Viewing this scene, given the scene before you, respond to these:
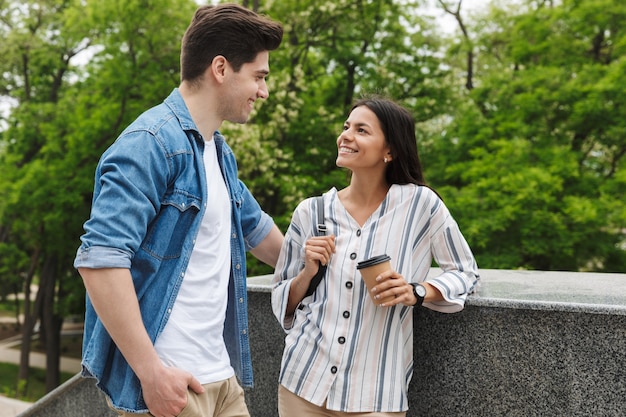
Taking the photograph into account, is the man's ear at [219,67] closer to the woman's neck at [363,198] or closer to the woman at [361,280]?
the woman at [361,280]

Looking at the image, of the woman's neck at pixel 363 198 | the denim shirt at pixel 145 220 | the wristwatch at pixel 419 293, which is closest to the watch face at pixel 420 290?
the wristwatch at pixel 419 293

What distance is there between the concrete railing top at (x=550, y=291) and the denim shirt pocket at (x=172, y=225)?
1359mm

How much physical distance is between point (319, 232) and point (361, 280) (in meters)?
0.30

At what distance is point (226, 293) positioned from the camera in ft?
7.53

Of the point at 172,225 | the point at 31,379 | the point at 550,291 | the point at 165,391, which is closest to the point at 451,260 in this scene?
the point at 550,291

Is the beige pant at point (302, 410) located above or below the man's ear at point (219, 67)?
below

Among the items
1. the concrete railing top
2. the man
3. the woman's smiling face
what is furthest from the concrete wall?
the man

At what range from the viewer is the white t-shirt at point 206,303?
6.82 feet

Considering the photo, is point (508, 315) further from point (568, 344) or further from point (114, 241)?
point (114, 241)

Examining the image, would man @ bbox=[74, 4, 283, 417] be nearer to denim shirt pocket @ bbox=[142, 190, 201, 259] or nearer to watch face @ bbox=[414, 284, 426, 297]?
denim shirt pocket @ bbox=[142, 190, 201, 259]

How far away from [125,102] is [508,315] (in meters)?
17.3

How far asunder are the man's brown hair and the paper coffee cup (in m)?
0.83

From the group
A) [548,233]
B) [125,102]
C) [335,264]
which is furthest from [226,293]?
[125,102]

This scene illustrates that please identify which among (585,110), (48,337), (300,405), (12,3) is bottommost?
(48,337)
